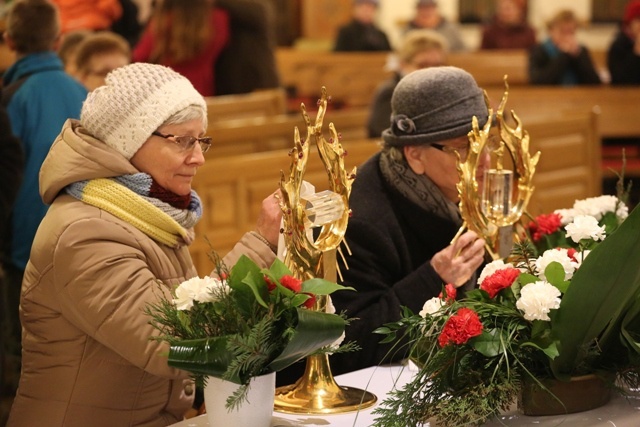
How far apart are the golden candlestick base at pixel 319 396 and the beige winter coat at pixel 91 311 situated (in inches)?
10.1

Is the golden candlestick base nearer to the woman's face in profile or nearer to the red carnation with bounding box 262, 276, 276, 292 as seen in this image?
the red carnation with bounding box 262, 276, 276, 292

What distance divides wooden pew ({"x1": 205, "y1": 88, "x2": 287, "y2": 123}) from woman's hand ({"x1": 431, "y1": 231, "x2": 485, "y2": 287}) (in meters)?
3.48

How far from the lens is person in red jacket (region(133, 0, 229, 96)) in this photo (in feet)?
21.0

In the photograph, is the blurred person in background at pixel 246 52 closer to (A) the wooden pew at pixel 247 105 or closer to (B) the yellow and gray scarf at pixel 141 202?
(A) the wooden pew at pixel 247 105

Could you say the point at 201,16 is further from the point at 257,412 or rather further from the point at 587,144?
the point at 257,412

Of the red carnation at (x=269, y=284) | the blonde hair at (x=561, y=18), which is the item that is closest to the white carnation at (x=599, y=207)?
the red carnation at (x=269, y=284)

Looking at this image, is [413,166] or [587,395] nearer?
[587,395]

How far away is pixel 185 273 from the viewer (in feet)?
9.52

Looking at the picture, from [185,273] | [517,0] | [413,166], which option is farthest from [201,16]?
[517,0]

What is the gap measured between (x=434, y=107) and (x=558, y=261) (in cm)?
91

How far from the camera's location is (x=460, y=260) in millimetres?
3123

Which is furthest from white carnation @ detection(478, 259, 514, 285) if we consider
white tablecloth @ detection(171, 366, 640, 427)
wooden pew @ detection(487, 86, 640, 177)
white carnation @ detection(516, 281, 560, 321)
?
wooden pew @ detection(487, 86, 640, 177)

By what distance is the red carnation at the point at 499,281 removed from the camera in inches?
99.1

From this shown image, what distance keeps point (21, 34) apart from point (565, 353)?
2.91 m
